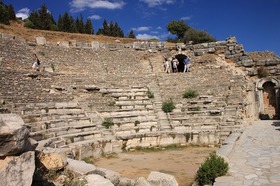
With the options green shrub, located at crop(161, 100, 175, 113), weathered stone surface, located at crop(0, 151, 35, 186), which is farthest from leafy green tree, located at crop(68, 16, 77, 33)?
weathered stone surface, located at crop(0, 151, 35, 186)

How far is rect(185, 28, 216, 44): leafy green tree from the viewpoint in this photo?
37.2m

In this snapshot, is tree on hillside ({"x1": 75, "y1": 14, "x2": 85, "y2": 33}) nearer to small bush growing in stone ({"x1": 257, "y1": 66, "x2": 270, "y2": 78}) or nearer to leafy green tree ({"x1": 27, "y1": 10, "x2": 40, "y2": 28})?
leafy green tree ({"x1": 27, "y1": 10, "x2": 40, "y2": 28})

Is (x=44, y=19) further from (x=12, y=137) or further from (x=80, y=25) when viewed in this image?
(x=12, y=137)

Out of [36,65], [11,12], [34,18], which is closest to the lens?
[36,65]

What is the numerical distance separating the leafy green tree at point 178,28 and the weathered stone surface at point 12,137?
132ft

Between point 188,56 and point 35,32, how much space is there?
17067mm

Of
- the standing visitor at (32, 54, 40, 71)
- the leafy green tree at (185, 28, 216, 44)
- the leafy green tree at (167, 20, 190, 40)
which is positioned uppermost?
the leafy green tree at (167, 20, 190, 40)

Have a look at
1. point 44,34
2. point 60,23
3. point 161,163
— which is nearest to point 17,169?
point 161,163

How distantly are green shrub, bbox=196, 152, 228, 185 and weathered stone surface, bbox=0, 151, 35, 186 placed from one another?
3.60m

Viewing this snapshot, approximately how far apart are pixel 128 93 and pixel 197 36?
25.0 m

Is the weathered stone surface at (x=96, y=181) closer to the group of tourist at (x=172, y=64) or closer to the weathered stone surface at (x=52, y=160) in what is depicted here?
the weathered stone surface at (x=52, y=160)

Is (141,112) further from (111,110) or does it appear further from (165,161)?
(165,161)

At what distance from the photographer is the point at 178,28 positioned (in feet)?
138

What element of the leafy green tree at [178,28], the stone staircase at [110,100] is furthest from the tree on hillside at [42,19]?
the stone staircase at [110,100]
